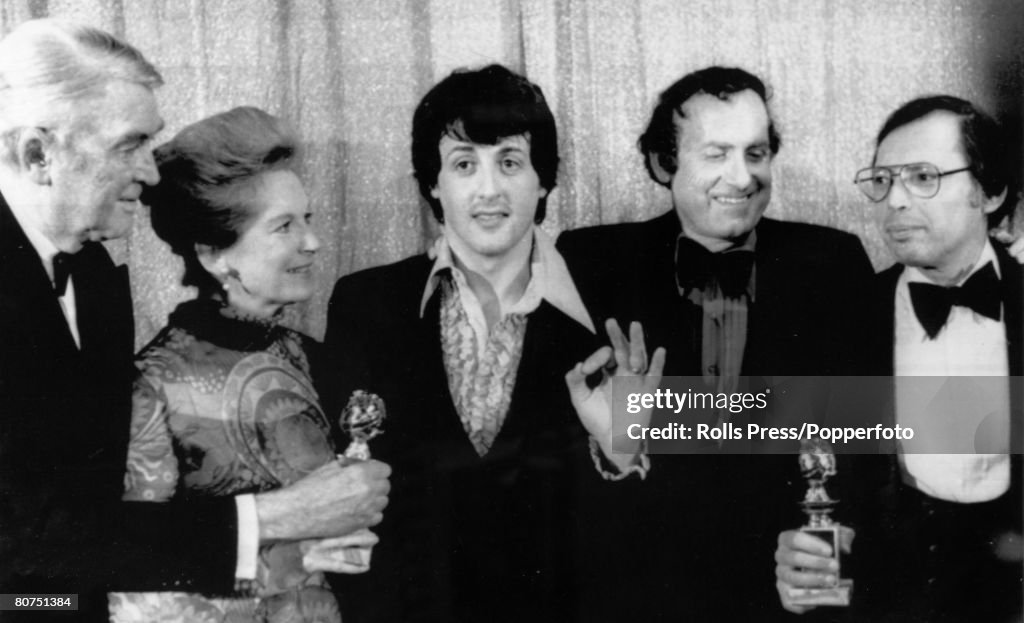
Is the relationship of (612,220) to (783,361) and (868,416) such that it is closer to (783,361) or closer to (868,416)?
(783,361)

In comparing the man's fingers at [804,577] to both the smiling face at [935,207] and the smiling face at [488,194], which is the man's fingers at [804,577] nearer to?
the smiling face at [935,207]

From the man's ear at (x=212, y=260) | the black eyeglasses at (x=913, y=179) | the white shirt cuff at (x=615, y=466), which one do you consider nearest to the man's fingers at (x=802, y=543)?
the white shirt cuff at (x=615, y=466)

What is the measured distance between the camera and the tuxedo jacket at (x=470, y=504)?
11.3 ft

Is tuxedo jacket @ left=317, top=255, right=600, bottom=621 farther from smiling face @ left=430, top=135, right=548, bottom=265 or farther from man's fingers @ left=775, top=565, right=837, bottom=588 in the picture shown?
man's fingers @ left=775, top=565, right=837, bottom=588

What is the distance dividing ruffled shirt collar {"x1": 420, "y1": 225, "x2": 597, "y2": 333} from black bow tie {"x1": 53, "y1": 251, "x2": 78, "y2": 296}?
1017 millimetres

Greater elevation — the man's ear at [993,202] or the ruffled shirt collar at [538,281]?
the man's ear at [993,202]

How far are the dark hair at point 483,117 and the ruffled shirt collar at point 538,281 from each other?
0.09m

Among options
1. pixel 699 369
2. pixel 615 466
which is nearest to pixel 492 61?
pixel 699 369

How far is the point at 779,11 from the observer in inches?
139

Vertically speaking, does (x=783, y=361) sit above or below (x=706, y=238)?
below

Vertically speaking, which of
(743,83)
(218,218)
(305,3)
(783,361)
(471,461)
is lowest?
(471,461)

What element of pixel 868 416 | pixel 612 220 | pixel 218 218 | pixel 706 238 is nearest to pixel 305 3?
pixel 218 218

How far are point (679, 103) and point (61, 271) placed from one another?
1835mm

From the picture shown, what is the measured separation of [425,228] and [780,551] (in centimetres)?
137
